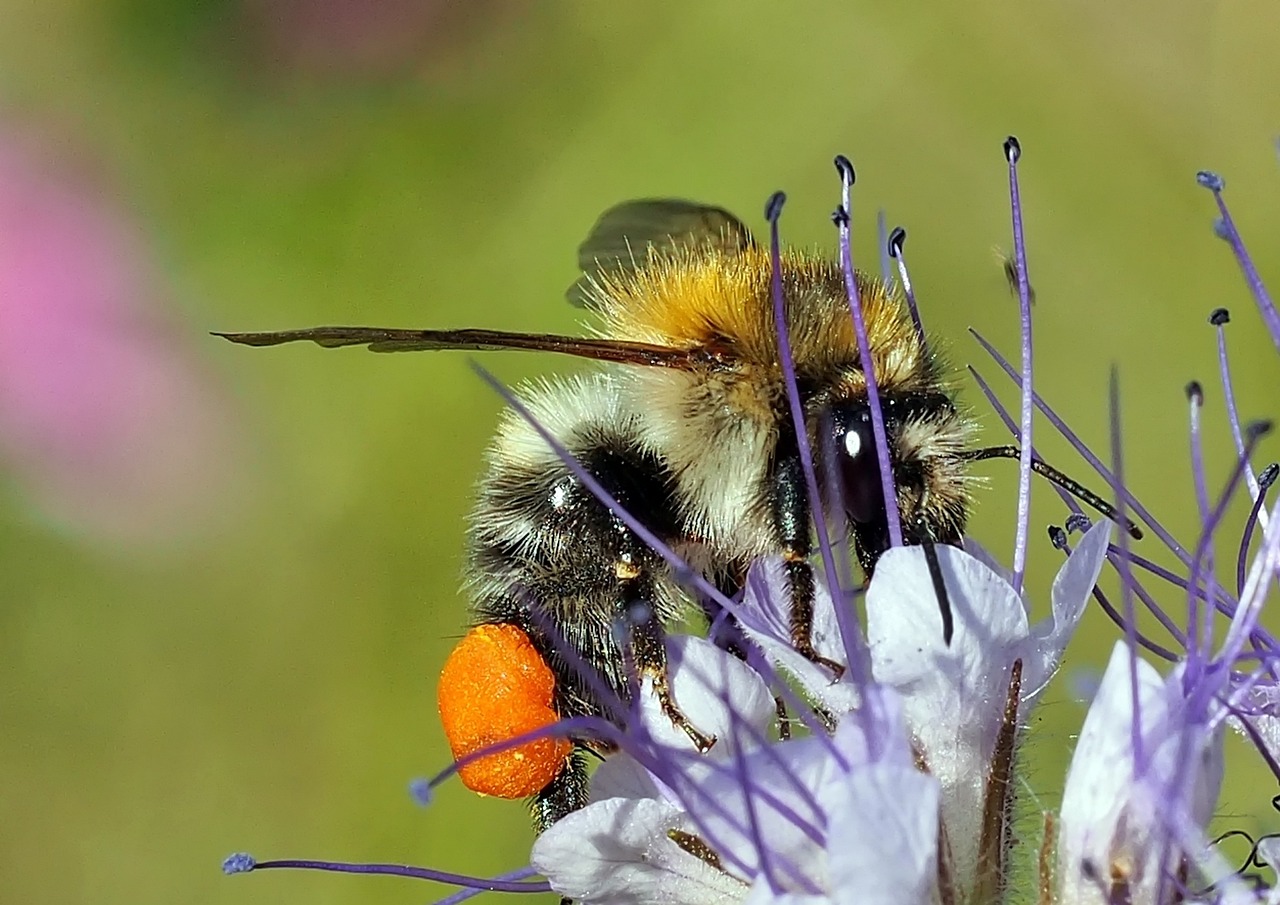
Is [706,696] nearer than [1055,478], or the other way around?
[706,696]

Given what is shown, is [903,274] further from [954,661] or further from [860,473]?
[954,661]

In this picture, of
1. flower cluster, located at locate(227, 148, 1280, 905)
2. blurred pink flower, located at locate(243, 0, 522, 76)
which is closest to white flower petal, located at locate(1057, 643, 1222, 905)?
flower cluster, located at locate(227, 148, 1280, 905)

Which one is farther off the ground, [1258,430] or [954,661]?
[1258,430]

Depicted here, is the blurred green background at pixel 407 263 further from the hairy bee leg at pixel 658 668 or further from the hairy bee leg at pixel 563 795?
the hairy bee leg at pixel 658 668

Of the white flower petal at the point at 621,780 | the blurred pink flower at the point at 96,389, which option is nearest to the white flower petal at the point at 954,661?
the white flower petal at the point at 621,780

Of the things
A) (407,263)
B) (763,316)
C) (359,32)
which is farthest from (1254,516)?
(359,32)

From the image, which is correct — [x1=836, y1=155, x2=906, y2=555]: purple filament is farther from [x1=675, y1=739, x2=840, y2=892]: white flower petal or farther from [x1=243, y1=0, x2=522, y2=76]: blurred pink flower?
[x1=243, y1=0, x2=522, y2=76]: blurred pink flower

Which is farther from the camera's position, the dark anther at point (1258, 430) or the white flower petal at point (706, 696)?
the white flower petal at point (706, 696)
